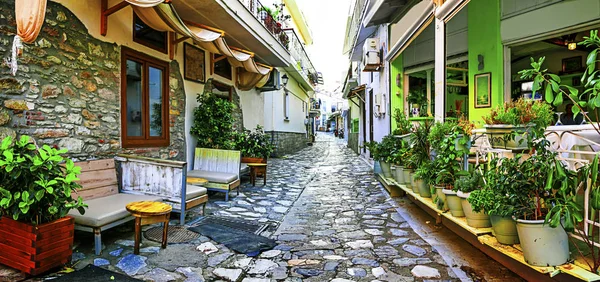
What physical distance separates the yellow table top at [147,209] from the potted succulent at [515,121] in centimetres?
344

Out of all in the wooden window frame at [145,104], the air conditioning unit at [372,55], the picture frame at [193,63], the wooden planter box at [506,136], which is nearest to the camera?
the wooden planter box at [506,136]

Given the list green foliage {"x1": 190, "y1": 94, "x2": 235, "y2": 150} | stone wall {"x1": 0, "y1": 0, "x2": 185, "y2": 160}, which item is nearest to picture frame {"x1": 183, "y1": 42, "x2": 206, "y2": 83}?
green foliage {"x1": 190, "y1": 94, "x2": 235, "y2": 150}

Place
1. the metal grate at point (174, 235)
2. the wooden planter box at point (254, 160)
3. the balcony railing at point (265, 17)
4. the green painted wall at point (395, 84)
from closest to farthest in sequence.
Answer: the metal grate at point (174, 235), the wooden planter box at point (254, 160), the green painted wall at point (395, 84), the balcony railing at point (265, 17)

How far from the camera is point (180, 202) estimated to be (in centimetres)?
439

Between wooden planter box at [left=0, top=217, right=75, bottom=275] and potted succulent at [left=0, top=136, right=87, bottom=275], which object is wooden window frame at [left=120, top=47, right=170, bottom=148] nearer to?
potted succulent at [left=0, top=136, right=87, bottom=275]

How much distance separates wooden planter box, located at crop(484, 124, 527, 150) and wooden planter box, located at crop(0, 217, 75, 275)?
4117 mm

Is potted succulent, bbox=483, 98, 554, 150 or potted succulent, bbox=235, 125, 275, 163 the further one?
potted succulent, bbox=235, 125, 275, 163

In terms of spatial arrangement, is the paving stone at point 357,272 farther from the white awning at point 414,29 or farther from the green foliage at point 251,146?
the green foliage at point 251,146

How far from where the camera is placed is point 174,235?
405cm

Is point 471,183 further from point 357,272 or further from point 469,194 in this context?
point 357,272

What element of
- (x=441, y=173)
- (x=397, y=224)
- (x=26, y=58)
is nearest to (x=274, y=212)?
(x=397, y=224)

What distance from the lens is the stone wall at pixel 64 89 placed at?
340cm

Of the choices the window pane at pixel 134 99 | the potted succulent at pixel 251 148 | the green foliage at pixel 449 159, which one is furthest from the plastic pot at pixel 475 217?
the potted succulent at pixel 251 148

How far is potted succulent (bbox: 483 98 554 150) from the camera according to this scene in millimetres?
2889
